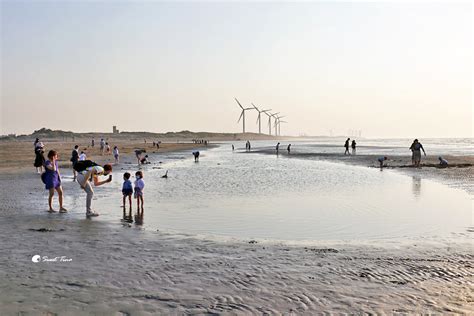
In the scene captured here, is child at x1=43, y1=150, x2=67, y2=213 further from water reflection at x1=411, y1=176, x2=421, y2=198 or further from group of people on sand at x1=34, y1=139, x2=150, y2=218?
water reflection at x1=411, y1=176, x2=421, y2=198

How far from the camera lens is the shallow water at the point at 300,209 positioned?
1229 centimetres

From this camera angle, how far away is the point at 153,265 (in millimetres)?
8492

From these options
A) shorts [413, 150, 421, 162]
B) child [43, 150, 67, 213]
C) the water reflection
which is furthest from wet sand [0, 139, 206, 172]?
shorts [413, 150, 421, 162]

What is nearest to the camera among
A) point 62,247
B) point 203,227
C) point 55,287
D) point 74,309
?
point 74,309

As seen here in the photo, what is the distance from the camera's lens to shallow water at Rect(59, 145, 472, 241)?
1229 cm

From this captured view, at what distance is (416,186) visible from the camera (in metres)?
23.4

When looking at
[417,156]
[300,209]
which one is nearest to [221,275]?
[300,209]

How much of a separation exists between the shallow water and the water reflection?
3 cm

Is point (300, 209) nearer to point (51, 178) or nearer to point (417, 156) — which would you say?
point (51, 178)

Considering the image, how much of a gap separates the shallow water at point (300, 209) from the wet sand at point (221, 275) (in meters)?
1.20

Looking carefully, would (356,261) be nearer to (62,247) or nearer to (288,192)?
(62,247)

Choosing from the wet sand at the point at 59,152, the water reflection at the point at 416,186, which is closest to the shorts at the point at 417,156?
the water reflection at the point at 416,186

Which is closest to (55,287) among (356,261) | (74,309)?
(74,309)

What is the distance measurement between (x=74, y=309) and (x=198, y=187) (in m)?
17.0
